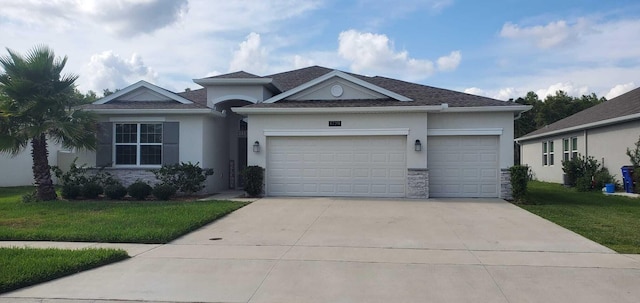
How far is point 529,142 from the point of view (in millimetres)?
31234

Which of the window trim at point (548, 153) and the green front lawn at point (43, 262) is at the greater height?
the window trim at point (548, 153)

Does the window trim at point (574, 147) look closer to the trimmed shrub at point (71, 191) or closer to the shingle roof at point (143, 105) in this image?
the shingle roof at point (143, 105)

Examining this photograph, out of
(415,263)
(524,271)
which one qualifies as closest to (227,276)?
(415,263)

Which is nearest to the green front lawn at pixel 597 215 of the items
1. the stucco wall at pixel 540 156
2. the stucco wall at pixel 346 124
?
the stucco wall at pixel 346 124

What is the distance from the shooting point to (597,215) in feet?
41.5

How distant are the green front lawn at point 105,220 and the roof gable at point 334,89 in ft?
16.8

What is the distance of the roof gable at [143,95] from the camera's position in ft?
59.8

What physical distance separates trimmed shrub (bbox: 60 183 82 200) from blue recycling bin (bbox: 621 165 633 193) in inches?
766

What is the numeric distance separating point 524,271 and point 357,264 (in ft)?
7.86

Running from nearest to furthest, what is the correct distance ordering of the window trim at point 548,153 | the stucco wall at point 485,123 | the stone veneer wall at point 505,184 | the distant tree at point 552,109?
1. the stone veneer wall at point 505,184
2. the stucco wall at point 485,123
3. the window trim at point 548,153
4. the distant tree at point 552,109

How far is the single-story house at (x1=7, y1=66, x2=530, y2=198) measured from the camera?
53.8 ft

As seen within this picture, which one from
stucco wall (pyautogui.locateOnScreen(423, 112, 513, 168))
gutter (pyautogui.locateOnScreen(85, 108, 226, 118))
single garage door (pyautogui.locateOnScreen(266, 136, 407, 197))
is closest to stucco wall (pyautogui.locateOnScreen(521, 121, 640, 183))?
stucco wall (pyautogui.locateOnScreen(423, 112, 513, 168))

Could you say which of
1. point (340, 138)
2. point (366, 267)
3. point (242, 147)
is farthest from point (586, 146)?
point (366, 267)

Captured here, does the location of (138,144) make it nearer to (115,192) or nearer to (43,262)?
(115,192)
